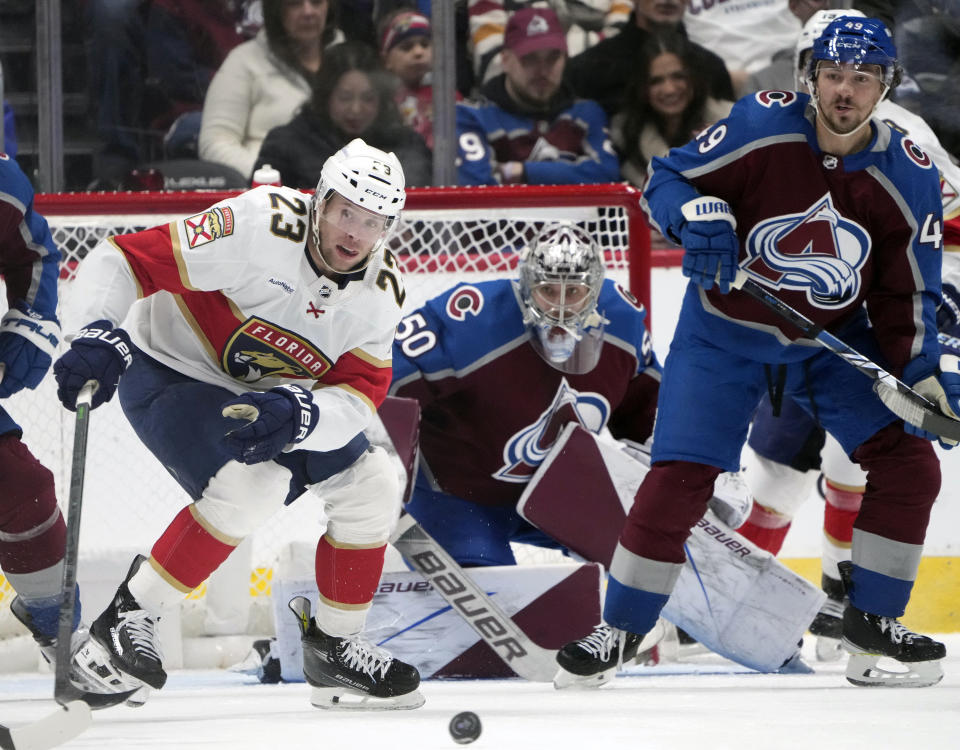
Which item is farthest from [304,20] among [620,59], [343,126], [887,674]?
[887,674]

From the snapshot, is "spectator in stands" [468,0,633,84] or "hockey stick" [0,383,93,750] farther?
"spectator in stands" [468,0,633,84]

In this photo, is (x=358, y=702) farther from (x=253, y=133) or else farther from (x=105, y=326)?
(x=253, y=133)

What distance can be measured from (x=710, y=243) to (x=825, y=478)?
1.21 m

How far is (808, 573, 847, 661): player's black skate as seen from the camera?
3.36 m

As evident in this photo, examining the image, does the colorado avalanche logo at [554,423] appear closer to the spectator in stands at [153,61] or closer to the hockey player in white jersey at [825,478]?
the hockey player in white jersey at [825,478]

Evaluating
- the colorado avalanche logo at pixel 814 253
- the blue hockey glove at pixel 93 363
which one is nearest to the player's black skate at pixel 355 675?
the blue hockey glove at pixel 93 363

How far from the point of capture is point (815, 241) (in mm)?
2510

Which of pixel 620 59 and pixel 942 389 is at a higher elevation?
pixel 620 59

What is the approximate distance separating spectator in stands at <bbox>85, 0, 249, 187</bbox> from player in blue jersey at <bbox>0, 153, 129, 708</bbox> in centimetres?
145

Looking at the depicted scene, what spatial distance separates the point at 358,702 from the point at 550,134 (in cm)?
208

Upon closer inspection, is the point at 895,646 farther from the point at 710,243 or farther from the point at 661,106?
the point at 661,106

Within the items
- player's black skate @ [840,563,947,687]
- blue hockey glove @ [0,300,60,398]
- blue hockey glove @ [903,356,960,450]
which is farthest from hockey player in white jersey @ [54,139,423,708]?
blue hockey glove @ [903,356,960,450]

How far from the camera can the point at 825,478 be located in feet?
11.3

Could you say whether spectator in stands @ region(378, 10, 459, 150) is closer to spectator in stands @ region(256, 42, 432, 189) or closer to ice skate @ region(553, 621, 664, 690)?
spectator in stands @ region(256, 42, 432, 189)
